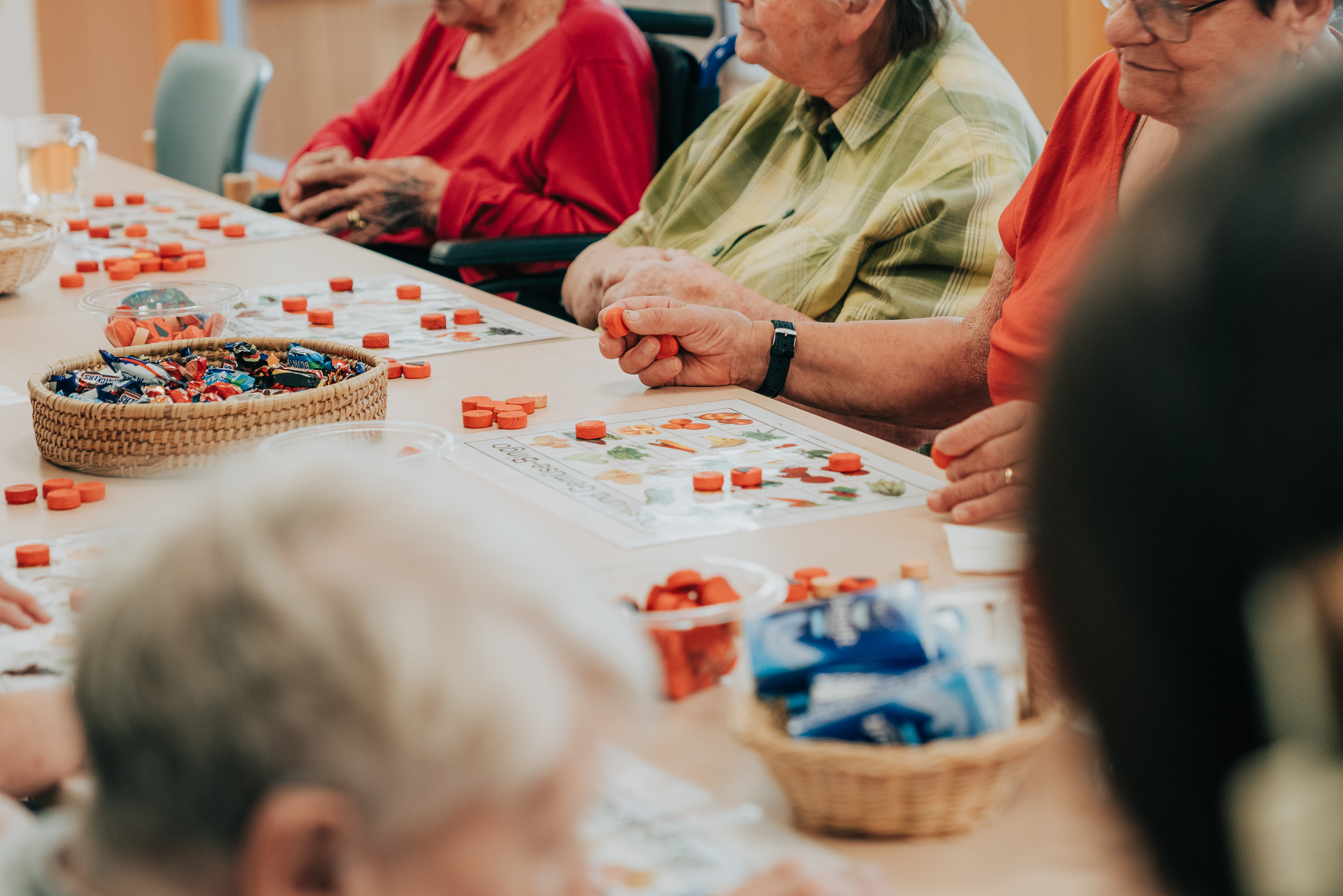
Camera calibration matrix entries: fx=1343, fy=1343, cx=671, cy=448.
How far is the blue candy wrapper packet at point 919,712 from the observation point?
26.5 inches

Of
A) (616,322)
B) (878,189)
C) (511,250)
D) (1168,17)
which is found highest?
(1168,17)

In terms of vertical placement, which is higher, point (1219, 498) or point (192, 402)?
point (1219, 498)

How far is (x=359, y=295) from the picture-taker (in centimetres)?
202

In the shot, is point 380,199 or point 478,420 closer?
point 478,420

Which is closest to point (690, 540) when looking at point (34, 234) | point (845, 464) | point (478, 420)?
point (845, 464)

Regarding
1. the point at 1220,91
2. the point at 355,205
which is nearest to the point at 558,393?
the point at 1220,91

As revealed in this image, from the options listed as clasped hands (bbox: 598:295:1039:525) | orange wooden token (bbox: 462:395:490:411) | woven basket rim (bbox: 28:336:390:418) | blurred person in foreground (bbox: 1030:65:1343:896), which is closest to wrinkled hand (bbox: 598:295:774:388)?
clasped hands (bbox: 598:295:1039:525)

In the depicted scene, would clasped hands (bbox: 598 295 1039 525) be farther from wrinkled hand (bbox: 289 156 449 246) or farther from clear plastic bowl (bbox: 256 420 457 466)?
wrinkled hand (bbox: 289 156 449 246)

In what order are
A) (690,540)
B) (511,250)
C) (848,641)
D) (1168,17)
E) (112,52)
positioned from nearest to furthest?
1. (848,641)
2. (690,540)
3. (1168,17)
4. (511,250)
5. (112,52)

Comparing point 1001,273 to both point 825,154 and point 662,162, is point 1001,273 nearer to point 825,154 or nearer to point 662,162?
point 825,154

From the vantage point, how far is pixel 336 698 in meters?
0.43

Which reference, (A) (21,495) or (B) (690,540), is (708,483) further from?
(A) (21,495)

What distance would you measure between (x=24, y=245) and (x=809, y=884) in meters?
1.76

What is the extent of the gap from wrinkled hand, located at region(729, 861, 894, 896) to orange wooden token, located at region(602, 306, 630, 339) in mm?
1007
